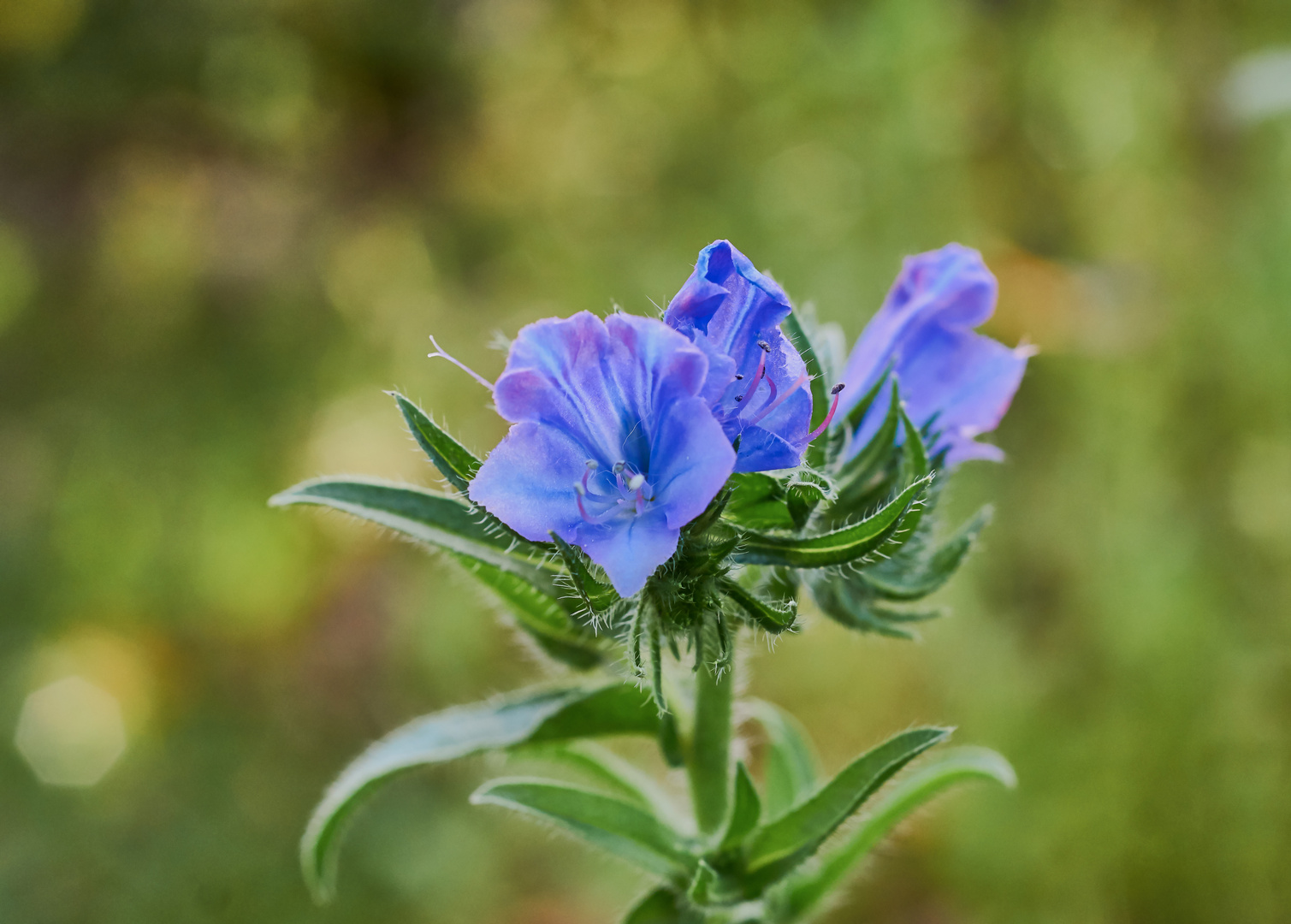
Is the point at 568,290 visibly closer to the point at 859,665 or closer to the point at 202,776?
the point at 859,665

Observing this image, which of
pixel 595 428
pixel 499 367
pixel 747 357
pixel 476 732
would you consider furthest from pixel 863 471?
pixel 499 367

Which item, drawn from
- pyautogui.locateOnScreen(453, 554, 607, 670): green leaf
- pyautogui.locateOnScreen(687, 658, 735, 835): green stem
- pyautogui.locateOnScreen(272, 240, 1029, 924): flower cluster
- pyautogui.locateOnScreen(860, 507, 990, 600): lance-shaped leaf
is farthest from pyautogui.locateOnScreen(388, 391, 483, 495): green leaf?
pyautogui.locateOnScreen(860, 507, 990, 600): lance-shaped leaf

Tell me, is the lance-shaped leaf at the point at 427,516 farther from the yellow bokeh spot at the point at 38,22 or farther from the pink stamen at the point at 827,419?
the yellow bokeh spot at the point at 38,22

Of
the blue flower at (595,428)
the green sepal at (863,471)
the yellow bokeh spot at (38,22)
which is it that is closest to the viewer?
the blue flower at (595,428)

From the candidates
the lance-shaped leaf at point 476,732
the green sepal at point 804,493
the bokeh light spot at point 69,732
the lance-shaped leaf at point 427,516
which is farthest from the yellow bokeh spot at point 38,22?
the green sepal at point 804,493

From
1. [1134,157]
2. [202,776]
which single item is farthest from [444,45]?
[202,776]

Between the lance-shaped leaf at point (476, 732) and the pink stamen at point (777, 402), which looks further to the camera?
the lance-shaped leaf at point (476, 732)

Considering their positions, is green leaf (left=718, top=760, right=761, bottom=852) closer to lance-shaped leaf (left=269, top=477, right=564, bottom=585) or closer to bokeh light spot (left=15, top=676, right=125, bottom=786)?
lance-shaped leaf (left=269, top=477, right=564, bottom=585)
